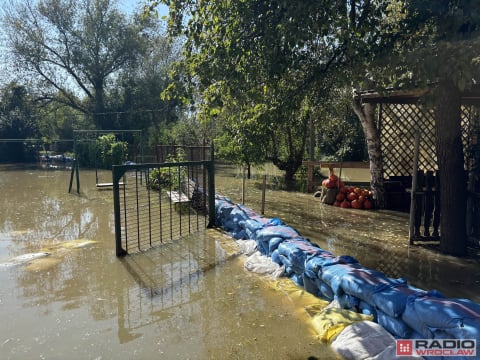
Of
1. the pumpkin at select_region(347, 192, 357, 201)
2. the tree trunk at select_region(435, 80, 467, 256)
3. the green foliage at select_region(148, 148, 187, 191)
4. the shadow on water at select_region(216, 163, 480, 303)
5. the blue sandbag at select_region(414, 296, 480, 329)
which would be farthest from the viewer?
the green foliage at select_region(148, 148, 187, 191)

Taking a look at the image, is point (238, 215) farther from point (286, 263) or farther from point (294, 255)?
point (294, 255)

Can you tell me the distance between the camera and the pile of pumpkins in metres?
9.09

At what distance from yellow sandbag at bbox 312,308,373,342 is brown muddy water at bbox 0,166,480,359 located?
0.30ft

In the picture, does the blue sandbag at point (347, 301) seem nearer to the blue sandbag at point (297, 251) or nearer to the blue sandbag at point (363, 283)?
the blue sandbag at point (363, 283)

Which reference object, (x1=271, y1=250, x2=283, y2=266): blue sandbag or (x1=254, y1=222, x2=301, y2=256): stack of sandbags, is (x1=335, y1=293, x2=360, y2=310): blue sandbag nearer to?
(x1=271, y1=250, x2=283, y2=266): blue sandbag

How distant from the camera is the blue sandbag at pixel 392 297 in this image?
2.91 m

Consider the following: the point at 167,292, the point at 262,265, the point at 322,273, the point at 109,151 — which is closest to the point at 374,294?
the point at 322,273

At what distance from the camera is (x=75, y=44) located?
2731 cm

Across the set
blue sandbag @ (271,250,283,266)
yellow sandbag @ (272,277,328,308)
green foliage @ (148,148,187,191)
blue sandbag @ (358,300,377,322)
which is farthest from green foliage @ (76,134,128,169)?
blue sandbag @ (358,300,377,322)

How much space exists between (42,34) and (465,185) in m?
29.3

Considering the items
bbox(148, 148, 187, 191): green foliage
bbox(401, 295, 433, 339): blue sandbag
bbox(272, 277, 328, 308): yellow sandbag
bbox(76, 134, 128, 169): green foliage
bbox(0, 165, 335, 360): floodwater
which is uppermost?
bbox(76, 134, 128, 169): green foliage

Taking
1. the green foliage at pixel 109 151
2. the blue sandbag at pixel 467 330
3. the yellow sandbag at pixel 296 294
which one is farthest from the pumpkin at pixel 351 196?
the green foliage at pixel 109 151

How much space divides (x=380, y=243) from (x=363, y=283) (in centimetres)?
317

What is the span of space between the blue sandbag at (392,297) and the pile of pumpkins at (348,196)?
19.8 feet
